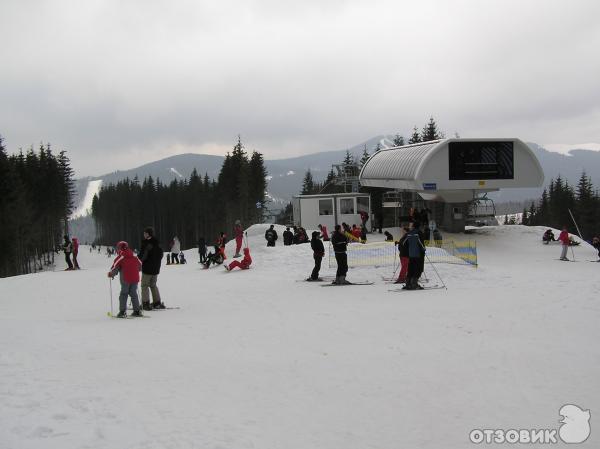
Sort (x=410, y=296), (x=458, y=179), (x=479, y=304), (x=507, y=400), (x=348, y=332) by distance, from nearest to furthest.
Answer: (x=507, y=400)
(x=348, y=332)
(x=479, y=304)
(x=410, y=296)
(x=458, y=179)

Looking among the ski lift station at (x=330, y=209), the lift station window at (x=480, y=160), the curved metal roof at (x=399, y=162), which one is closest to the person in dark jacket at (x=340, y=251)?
the curved metal roof at (x=399, y=162)

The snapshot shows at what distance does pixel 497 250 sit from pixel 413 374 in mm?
21629

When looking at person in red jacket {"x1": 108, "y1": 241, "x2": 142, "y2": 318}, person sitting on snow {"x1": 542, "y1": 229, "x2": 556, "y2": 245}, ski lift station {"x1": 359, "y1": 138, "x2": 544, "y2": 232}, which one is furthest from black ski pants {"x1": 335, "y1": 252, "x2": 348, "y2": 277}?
person sitting on snow {"x1": 542, "y1": 229, "x2": 556, "y2": 245}

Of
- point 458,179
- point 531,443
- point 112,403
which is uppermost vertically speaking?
point 458,179

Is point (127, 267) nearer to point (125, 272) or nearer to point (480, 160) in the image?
point (125, 272)

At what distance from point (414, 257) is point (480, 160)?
1648 cm

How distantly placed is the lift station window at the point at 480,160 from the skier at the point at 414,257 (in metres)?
15.7

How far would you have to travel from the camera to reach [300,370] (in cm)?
729

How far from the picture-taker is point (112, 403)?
5734 mm

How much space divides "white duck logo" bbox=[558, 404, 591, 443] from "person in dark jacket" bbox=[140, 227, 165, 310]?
8.76 metres


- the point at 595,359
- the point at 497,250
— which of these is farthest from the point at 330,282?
the point at 497,250

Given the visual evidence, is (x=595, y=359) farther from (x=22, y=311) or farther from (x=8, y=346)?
(x=22, y=311)

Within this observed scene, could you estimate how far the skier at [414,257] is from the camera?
49.0 ft

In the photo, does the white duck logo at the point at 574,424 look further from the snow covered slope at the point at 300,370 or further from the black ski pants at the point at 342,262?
the black ski pants at the point at 342,262
